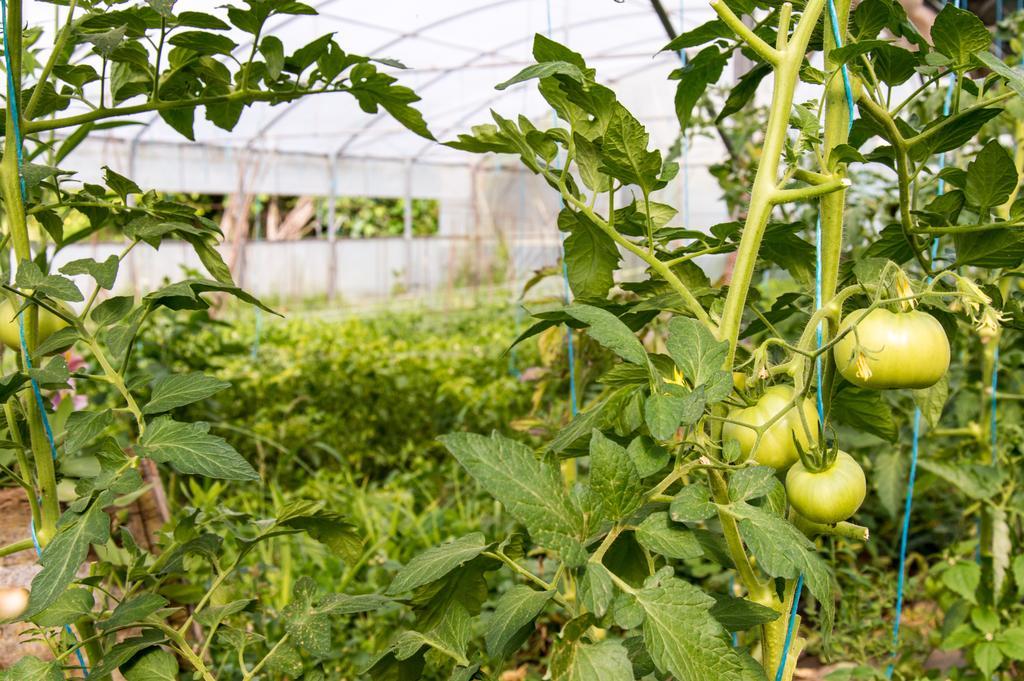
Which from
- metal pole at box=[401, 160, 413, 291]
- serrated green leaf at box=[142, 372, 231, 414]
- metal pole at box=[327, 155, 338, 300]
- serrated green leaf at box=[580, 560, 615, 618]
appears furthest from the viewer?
metal pole at box=[401, 160, 413, 291]

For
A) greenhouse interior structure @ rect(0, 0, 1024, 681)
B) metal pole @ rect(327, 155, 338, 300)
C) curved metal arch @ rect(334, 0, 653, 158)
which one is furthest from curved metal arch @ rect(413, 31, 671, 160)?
greenhouse interior structure @ rect(0, 0, 1024, 681)

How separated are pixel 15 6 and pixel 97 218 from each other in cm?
22

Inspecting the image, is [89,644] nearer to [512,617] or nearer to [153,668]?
[153,668]

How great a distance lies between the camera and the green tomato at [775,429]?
0.62 m

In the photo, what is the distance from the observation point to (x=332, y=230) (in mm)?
8945

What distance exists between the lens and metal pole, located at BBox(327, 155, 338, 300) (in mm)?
8789

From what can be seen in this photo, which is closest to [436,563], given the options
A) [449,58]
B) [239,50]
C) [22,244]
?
[22,244]

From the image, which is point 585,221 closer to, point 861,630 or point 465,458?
point 465,458

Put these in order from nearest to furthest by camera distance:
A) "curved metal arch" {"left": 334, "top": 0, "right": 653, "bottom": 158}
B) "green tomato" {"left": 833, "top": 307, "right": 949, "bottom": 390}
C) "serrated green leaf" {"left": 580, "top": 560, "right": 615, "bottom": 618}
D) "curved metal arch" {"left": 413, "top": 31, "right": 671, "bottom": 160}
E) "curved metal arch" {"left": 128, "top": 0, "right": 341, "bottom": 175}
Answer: "serrated green leaf" {"left": 580, "top": 560, "right": 615, "bottom": 618} < "green tomato" {"left": 833, "top": 307, "right": 949, "bottom": 390} < "curved metal arch" {"left": 128, "top": 0, "right": 341, "bottom": 175} < "curved metal arch" {"left": 334, "top": 0, "right": 653, "bottom": 158} < "curved metal arch" {"left": 413, "top": 31, "right": 671, "bottom": 160}

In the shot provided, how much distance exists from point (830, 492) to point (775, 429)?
2.4 inches

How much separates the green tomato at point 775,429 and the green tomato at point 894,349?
0.05m

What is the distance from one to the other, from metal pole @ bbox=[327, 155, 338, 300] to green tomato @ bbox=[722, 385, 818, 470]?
841 centimetres

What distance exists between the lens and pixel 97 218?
36.4 inches

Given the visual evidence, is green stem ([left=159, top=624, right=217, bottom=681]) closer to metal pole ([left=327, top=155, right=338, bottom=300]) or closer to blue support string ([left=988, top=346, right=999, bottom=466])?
blue support string ([left=988, top=346, right=999, bottom=466])
